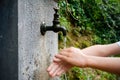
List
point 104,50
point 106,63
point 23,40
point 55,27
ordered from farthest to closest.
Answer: point 55,27
point 104,50
point 23,40
point 106,63

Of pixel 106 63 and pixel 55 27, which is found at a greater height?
pixel 55 27

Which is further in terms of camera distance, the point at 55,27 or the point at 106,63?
the point at 55,27

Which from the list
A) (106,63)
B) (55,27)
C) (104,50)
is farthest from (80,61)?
(55,27)

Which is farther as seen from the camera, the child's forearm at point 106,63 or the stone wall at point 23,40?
the stone wall at point 23,40

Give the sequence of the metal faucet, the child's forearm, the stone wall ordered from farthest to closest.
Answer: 1. the metal faucet
2. the stone wall
3. the child's forearm

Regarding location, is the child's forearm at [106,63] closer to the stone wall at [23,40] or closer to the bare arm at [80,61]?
the bare arm at [80,61]

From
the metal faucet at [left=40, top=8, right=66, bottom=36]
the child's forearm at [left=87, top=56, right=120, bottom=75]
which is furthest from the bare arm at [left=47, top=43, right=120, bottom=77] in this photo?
the metal faucet at [left=40, top=8, right=66, bottom=36]

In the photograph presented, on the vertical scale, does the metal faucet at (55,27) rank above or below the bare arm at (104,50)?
above

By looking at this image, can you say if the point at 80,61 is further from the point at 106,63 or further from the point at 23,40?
the point at 23,40

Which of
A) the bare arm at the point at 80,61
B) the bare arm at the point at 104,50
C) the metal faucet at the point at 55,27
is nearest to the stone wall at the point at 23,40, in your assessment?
the metal faucet at the point at 55,27

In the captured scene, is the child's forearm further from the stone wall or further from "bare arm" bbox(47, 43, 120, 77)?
the stone wall

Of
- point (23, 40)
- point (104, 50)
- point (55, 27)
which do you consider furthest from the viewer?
point (55, 27)

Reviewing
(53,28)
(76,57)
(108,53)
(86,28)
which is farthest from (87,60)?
(86,28)

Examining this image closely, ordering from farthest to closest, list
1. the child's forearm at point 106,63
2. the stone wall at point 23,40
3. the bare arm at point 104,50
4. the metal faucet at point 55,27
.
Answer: the metal faucet at point 55,27, the bare arm at point 104,50, the stone wall at point 23,40, the child's forearm at point 106,63
